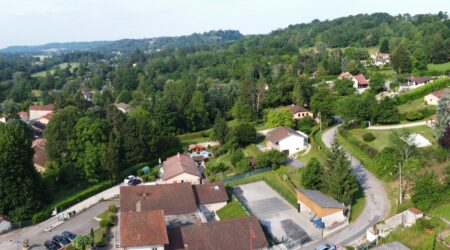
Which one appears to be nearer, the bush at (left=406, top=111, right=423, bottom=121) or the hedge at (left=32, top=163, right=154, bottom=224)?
the hedge at (left=32, top=163, right=154, bottom=224)

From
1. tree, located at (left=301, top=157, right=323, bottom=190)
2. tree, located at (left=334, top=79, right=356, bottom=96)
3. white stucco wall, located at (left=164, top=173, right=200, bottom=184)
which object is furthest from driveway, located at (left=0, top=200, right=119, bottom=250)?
tree, located at (left=334, top=79, right=356, bottom=96)

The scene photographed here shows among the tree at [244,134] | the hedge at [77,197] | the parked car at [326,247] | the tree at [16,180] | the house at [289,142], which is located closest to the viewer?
the parked car at [326,247]

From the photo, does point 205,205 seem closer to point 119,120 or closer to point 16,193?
point 16,193

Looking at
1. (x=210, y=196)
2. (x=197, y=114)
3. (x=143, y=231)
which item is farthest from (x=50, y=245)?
(x=197, y=114)

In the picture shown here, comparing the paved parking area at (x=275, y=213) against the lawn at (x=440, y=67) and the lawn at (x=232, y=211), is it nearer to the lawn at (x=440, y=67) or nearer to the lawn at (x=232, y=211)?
the lawn at (x=232, y=211)

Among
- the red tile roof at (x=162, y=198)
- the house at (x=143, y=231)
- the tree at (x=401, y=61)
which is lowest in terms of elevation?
the red tile roof at (x=162, y=198)

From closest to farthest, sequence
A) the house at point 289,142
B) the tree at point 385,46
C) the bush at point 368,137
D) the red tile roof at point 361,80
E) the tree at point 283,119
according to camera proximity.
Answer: the bush at point 368,137 → the house at point 289,142 → the tree at point 283,119 → the red tile roof at point 361,80 → the tree at point 385,46

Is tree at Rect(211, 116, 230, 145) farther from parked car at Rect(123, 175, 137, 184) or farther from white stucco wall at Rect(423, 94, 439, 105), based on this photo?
white stucco wall at Rect(423, 94, 439, 105)

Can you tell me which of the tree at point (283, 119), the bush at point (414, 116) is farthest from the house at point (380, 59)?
the tree at point (283, 119)

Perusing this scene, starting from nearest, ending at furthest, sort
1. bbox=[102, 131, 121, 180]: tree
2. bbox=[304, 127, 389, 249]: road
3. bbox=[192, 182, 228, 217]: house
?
bbox=[304, 127, 389, 249]: road → bbox=[192, 182, 228, 217]: house → bbox=[102, 131, 121, 180]: tree
